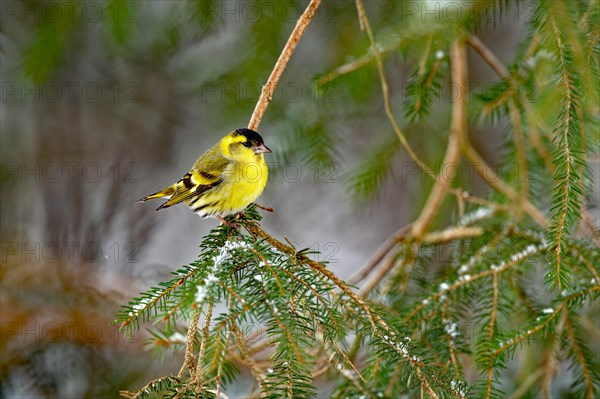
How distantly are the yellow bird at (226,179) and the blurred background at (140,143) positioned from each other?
21cm

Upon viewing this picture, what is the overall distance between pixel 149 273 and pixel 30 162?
3.06 ft

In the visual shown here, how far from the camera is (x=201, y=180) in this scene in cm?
181

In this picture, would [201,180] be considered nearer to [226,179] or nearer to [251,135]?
[226,179]

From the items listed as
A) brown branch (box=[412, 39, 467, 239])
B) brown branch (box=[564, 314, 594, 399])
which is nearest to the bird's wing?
brown branch (box=[412, 39, 467, 239])

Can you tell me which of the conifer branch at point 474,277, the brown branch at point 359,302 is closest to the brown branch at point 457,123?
the conifer branch at point 474,277

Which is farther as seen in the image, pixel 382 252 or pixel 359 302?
pixel 382 252

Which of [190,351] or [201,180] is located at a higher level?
[201,180]

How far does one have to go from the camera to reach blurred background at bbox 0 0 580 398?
6.27ft

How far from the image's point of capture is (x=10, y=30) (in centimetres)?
253

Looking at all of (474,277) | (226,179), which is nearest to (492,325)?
(474,277)

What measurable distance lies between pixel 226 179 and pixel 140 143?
1458mm

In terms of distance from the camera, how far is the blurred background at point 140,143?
1.91 meters

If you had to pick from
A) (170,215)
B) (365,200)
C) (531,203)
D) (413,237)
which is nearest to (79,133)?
(170,215)

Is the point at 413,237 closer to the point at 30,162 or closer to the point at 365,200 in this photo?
the point at 365,200
